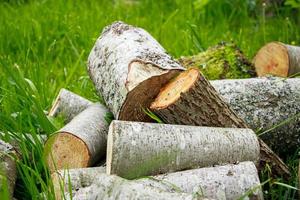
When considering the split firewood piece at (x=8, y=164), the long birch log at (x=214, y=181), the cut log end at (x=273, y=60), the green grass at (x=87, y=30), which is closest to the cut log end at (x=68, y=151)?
the split firewood piece at (x=8, y=164)

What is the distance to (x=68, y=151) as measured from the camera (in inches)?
126

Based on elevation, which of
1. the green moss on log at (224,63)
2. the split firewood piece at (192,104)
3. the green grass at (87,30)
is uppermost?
the split firewood piece at (192,104)

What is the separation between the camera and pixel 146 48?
131 inches

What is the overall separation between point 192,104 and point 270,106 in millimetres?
633

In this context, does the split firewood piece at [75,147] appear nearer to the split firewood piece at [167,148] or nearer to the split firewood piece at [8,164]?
the split firewood piece at [8,164]

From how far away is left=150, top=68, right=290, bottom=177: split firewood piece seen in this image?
2.96 metres

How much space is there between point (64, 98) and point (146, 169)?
128cm

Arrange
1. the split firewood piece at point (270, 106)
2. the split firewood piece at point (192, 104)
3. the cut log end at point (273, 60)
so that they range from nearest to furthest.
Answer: the split firewood piece at point (192, 104) < the split firewood piece at point (270, 106) < the cut log end at point (273, 60)

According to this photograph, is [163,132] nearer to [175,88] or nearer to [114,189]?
[175,88]

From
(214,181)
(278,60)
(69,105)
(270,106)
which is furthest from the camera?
(278,60)

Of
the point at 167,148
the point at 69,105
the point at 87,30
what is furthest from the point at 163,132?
the point at 87,30

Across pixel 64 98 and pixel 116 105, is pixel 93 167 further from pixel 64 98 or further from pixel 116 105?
pixel 64 98

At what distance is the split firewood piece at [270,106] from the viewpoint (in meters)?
3.43

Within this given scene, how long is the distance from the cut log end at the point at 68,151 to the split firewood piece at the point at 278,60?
61.9 inches
